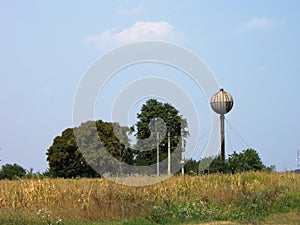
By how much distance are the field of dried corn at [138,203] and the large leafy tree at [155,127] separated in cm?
818

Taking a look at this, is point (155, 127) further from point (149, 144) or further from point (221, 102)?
point (221, 102)

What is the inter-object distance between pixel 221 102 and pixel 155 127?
18.3 ft

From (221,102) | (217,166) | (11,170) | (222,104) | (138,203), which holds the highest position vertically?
(221,102)

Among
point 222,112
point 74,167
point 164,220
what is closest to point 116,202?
point 164,220

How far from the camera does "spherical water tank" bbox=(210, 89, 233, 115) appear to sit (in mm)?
30641

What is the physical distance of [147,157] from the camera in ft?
95.7

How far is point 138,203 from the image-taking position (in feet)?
43.7

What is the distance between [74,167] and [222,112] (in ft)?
65.0

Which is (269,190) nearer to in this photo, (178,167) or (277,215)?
(277,215)

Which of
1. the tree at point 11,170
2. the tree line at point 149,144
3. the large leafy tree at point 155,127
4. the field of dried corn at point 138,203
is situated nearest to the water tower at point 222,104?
the tree line at point 149,144

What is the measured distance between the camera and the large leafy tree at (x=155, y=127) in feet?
83.9

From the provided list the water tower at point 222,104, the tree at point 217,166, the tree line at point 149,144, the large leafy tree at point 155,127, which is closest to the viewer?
the tree line at point 149,144

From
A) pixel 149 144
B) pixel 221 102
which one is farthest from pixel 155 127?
pixel 221 102

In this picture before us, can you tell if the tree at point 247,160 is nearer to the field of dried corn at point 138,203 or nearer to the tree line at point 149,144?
the tree line at point 149,144
